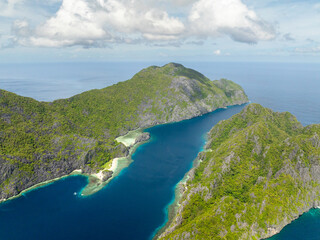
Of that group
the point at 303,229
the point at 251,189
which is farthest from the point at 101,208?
the point at 303,229

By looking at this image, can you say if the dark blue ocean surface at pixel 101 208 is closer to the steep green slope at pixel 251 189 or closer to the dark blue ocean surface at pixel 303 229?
the steep green slope at pixel 251 189

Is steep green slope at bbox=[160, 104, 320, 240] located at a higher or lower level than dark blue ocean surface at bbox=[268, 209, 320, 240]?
higher

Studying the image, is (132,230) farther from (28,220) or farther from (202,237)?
(28,220)

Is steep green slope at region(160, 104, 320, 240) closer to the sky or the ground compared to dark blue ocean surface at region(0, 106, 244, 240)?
closer to the sky

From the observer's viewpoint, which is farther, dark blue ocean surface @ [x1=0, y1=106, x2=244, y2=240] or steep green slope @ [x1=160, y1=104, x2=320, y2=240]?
dark blue ocean surface @ [x1=0, y1=106, x2=244, y2=240]

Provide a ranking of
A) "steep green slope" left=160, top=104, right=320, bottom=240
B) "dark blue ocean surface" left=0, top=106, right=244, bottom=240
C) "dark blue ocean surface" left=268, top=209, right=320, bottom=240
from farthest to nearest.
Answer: "dark blue ocean surface" left=0, top=106, right=244, bottom=240 → "dark blue ocean surface" left=268, top=209, right=320, bottom=240 → "steep green slope" left=160, top=104, right=320, bottom=240

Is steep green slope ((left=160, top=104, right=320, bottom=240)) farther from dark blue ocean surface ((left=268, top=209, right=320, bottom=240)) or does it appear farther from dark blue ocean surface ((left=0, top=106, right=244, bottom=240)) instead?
dark blue ocean surface ((left=0, top=106, right=244, bottom=240))

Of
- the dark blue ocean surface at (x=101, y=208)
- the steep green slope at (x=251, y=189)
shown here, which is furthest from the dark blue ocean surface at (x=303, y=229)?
the dark blue ocean surface at (x=101, y=208)

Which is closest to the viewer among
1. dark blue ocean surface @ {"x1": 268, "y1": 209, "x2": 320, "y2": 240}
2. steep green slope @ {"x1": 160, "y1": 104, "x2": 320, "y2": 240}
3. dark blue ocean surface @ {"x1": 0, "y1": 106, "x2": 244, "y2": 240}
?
steep green slope @ {"x1": 160, "y1": 104, "x2": 320, "y2": 240}

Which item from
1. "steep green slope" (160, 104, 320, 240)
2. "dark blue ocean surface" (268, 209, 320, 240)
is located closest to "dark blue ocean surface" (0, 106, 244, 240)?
"steep green slope" (160, 104, 320, 240)
